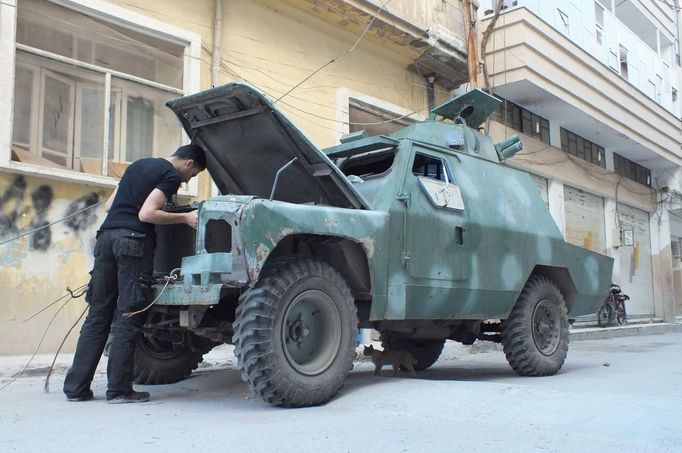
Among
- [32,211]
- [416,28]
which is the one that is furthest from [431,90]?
[32,211]

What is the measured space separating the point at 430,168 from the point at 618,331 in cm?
1161

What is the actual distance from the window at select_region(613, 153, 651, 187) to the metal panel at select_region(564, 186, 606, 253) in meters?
1.87

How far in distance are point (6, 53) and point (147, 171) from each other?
384 centimetres

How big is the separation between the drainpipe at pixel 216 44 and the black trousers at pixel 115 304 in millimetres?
5126

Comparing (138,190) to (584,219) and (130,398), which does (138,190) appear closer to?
(130,398)

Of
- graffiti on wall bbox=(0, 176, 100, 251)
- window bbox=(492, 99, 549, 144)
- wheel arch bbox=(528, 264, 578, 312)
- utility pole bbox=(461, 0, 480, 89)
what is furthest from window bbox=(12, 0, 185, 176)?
window bbox=(492, 99, 549, 144)

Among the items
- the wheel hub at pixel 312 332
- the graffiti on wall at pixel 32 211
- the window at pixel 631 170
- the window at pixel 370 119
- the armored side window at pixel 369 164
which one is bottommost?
the wheel hub at pixel 312 332

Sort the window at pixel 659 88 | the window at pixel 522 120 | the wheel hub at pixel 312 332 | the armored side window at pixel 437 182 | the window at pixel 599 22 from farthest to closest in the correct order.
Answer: the window at pixel 659 88
the window at pixel 599 22
the window at pixel 522 120
the armored side window at pixel 437 182
the wheel hub at pixel 312 332

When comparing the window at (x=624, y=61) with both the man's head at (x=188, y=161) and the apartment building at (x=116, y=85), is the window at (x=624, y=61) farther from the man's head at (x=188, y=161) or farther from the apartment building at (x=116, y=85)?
the man's head at (x=188, y=161)

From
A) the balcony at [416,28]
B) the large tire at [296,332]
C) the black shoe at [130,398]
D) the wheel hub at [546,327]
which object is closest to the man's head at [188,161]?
the large tire at [296,332]

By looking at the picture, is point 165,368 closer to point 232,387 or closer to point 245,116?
point 232,387

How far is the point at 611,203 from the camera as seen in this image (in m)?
19.1

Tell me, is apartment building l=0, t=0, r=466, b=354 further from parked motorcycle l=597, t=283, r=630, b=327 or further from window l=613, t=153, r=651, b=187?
window l=613, t=153, r=651, b=187

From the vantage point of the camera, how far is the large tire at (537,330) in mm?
6070
